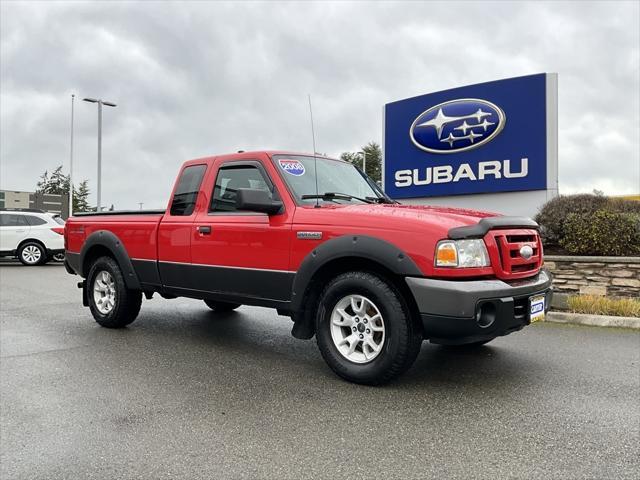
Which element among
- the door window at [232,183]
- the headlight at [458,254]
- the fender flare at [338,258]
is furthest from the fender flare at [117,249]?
the headlight at [458,254]

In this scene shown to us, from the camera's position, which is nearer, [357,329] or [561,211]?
[357,329]

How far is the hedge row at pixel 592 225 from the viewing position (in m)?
8.00

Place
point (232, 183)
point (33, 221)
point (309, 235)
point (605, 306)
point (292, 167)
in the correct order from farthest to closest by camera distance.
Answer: point (33, 221) < point (605, 306) < point (232, 183) < point (292, 167) < point (309, 235)

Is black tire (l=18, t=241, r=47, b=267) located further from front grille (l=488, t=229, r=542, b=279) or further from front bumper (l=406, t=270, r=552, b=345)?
front grille (l=488, t=229, r=542, b=279)

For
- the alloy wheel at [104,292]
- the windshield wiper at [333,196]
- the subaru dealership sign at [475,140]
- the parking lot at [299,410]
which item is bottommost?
the parking lot at [299,410]

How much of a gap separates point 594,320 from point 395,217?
4231 mm

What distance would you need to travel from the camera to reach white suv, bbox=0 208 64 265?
16.5 metres

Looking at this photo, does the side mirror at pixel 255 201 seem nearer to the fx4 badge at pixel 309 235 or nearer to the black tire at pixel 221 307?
the fx4 badge at pixel 309 235

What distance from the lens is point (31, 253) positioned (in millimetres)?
16531

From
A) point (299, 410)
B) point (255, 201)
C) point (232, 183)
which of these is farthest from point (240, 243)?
point (299, 410)

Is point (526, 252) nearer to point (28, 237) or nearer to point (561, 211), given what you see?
point (561, 211)

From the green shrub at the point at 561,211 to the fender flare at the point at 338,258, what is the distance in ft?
19.1

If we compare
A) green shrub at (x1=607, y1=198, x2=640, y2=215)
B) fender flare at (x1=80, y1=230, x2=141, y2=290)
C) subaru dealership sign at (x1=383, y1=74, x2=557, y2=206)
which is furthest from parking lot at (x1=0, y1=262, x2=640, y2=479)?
subaru dealership sign at (x1=383, y1=74, x2=557, y2=206)

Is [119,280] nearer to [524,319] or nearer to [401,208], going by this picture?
[401,208]
